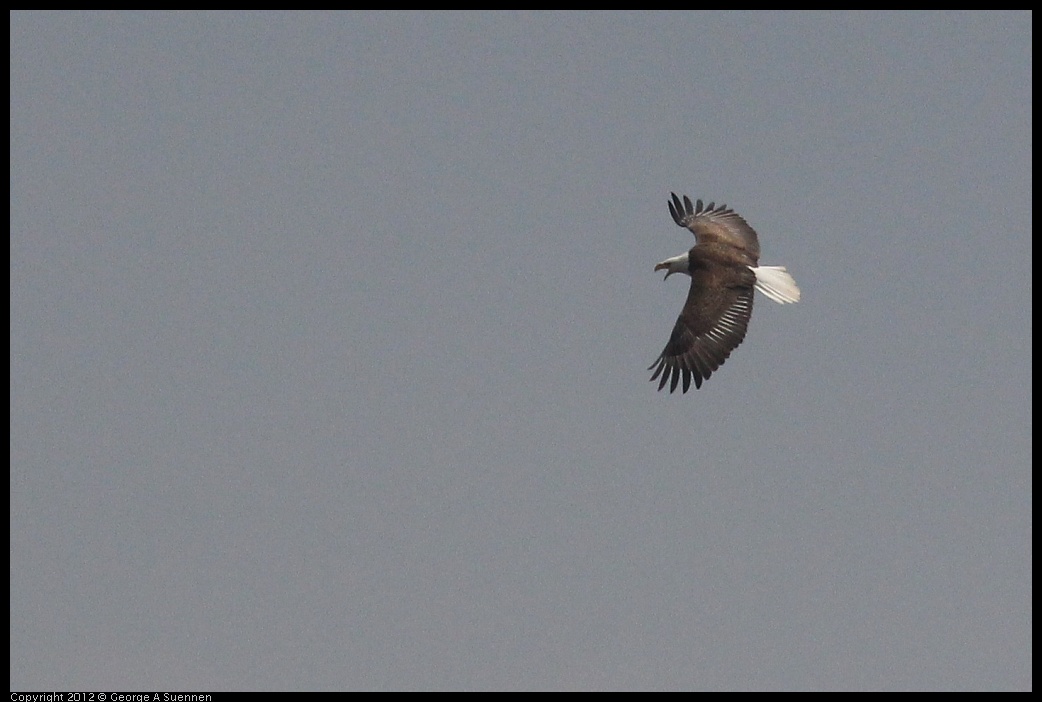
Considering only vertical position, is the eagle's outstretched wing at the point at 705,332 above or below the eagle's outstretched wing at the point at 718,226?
below

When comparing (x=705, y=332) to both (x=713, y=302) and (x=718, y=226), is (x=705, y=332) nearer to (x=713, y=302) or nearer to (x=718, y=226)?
→ (x=713, y=302)

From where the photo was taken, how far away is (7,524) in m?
34.2

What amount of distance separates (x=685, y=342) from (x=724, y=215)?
22.1 feet

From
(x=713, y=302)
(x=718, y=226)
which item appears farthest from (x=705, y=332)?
(x=718, y=226)

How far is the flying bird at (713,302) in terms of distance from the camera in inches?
1430

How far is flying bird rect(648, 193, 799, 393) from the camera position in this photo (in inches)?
1430

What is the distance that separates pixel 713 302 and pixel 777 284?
1748 millimetres

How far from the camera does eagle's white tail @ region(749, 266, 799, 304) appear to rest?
36969mm

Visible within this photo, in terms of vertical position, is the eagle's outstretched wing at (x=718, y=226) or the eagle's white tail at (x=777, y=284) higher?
the eagle's outstretched wing at (x=718, y=226)

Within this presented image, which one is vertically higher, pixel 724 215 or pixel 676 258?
pixel 724 215

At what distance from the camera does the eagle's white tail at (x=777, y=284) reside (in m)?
37.0

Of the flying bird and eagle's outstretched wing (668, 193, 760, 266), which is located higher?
eagle's outstretched wing (668, 193, 760, 266)
